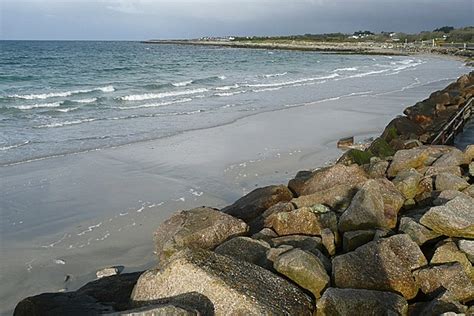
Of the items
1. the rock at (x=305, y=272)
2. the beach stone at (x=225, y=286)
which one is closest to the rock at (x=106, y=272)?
the beach stone at (x=225, y=286)

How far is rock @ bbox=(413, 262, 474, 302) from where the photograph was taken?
14.0ft

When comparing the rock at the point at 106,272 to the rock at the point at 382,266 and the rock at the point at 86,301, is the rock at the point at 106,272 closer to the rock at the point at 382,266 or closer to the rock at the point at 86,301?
the rock at the point at 86,301

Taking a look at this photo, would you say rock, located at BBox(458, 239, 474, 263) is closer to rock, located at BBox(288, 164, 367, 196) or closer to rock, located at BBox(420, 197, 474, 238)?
rock, located at BBox(420, 197, 474, 238)

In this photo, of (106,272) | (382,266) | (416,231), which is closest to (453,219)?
(416,231)

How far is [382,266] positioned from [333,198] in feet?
7.56

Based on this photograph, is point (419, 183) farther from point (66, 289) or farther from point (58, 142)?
point (58, 142)

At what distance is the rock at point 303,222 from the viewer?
233 inches

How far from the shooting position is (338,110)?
1934 cm

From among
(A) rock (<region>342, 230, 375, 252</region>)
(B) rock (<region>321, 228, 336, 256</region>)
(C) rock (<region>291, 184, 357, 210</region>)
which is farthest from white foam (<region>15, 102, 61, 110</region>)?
(A) rock (<region>342, 230, 375, 252</region>)

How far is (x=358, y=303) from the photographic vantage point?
13.0 feet

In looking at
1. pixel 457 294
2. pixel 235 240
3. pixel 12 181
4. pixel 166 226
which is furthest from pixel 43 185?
pixel 457 294

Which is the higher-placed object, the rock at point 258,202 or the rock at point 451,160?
the rock at point 451,160

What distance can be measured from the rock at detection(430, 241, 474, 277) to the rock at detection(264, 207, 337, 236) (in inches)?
55.5

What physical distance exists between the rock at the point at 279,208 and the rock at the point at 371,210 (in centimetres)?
92
